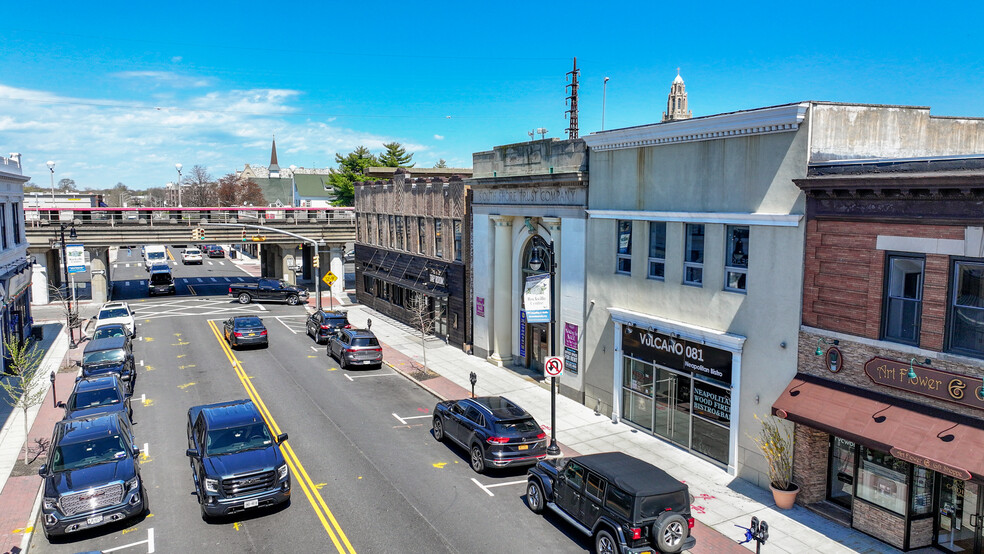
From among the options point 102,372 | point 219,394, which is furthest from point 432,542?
point 102,372

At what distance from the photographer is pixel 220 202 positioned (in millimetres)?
129500

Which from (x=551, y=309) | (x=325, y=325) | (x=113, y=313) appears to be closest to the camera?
(x=551, y=309)

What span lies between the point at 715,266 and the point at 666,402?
4698mm

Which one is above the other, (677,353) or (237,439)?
(677,353)

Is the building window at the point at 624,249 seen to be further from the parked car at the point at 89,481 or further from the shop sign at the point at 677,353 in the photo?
the parked car at the point at 89,481

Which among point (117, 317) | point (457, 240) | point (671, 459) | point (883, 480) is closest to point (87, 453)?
point (671, 459)

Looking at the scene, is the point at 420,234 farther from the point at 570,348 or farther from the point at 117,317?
the point at 117,317

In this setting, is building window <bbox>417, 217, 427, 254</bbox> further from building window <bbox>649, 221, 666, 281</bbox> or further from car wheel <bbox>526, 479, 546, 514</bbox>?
car wheel <bbox>526, 479, 546, 514</bbox>

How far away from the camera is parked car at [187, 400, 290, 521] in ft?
47.6

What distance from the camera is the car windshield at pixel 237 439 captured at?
51.4ft

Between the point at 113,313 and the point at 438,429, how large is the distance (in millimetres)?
26020

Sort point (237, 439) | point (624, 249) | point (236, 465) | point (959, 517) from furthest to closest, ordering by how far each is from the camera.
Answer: point (624, 249)
point (237, 439)
point (236, 465)
point (959, 517)

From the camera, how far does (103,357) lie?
84.0 feet

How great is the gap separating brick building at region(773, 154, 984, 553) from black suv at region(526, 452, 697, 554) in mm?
4307
